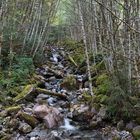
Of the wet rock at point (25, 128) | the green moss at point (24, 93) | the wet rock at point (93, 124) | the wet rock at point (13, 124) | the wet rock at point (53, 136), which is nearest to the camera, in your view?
the wet rock at point (53, 136)

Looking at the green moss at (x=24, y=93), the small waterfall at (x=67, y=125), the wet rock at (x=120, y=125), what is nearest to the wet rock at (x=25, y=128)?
the small waterfall at (x=67, y=125)

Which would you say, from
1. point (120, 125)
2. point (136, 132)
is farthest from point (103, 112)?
point (136, 132)

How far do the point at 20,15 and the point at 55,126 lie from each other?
30.4ft

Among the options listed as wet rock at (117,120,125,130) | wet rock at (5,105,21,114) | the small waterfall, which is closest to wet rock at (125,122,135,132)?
wet rock at (117,120,125,130)

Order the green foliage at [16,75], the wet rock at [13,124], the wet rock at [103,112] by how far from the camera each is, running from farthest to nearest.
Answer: the green foliage at [16,75], the wet rock at [103,112], the wet rock at [13,124]

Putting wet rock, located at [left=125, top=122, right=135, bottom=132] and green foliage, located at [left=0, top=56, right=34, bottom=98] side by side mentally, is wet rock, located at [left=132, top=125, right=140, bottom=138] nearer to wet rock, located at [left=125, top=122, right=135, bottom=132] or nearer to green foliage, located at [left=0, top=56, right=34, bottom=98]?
wet rock, located at [left=125, top=122, right=135, bottom=132]

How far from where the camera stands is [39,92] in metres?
10.5

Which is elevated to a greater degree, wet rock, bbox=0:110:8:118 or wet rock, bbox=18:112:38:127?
wet rock, bbox=0:110:8:118

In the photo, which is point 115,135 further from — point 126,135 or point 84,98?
point 84,98

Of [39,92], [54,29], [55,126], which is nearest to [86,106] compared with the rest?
[55,126]

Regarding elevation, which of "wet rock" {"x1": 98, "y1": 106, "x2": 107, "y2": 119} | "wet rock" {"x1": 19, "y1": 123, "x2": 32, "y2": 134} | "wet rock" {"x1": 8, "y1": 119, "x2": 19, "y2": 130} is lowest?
"wet rock" {"x1": 19, "y1": 123, "x2": 32, "y2": 134}

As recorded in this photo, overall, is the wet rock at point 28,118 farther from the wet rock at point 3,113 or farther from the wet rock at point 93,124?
the wet rock at point 93,124

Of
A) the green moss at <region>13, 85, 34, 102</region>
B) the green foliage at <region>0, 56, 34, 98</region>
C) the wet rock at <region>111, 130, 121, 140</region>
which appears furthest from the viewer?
the green foliage at <region>0, 56, 34, 98</region>

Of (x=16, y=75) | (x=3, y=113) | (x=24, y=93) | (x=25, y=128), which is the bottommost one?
(x=25, y=128)
